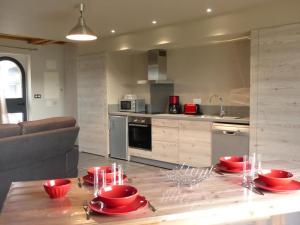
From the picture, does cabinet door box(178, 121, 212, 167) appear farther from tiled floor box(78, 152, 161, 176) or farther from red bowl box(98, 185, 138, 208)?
red bowl box(98, 185, 138, 208)

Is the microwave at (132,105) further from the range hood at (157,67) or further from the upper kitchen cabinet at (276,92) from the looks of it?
the upper kitchen cabinet at (276,92)

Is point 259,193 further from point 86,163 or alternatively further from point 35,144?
point 86,163

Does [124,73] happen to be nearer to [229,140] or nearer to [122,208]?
[229,140]

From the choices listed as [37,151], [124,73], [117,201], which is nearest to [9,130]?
[37,151]

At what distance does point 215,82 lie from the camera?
5.50m

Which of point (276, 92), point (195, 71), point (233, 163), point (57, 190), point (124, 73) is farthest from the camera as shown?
point (124, 73)

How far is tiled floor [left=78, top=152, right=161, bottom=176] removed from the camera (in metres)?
5.46

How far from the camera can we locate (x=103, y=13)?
4625 millimetres

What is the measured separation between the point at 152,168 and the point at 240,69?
2.22m

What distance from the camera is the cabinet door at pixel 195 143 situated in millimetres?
4895

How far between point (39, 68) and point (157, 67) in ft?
10.4

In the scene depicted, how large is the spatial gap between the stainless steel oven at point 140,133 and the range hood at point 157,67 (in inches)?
29.3

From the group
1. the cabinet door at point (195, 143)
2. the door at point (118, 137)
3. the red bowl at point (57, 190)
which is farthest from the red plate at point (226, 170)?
the door at point (118, 137)

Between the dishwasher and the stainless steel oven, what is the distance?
4.62ft
